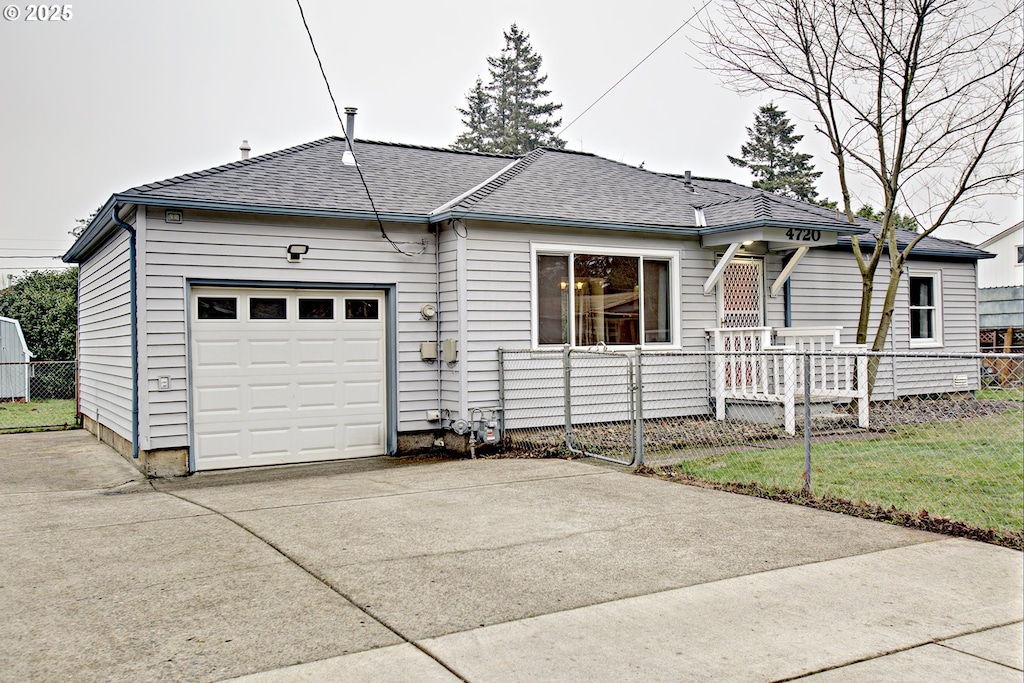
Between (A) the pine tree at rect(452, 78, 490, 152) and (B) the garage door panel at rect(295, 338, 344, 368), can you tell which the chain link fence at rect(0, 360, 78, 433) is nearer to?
(B) the garage door panel at rect(295, 338, 344, 368)

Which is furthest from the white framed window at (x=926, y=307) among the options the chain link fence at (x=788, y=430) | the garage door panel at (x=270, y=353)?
the garage door panel at (x=270, y=353)

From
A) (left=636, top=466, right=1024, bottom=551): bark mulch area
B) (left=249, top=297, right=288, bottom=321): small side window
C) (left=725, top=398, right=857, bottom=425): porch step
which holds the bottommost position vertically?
(left=636, top=466, right=1024, bottom=551): bark mulch area

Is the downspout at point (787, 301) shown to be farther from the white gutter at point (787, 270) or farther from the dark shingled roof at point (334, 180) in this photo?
the dark shingled roof at point (334, 180)

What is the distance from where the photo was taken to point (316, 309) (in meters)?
9.86

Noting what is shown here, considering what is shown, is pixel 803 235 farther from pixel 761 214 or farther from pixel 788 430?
pixel 788 430

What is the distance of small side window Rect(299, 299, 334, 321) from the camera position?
9773 millimetres

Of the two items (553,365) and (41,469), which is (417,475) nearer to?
(553,365)

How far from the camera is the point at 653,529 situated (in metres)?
5.85

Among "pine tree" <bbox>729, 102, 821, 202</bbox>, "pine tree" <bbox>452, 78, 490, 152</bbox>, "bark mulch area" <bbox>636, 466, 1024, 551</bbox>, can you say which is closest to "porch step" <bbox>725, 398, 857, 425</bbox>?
"bark mulch area" <bbox>636, 466, 1024, 551</bbox>

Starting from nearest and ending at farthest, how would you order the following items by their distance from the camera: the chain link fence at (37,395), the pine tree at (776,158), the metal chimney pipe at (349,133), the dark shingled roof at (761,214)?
the dark shingled roof at (761,214)
the metal chimney pipe at (349,133)
the chain link fence at (37,395)
the pine tree at (776,158)

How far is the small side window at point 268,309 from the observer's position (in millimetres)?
9508

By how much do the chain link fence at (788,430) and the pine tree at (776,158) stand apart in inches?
1359

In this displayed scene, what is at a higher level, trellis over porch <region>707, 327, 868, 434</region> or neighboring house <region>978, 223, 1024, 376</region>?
neighboring house <region>978, 223, 1024, 376</region>

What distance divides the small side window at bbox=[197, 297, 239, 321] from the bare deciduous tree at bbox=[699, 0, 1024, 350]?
893 cm
